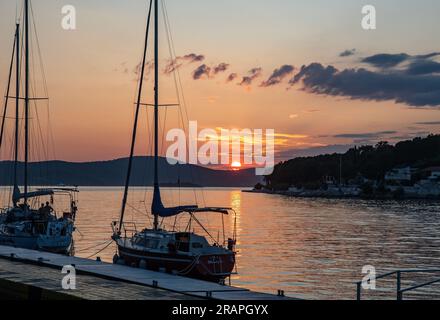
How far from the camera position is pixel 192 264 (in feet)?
122

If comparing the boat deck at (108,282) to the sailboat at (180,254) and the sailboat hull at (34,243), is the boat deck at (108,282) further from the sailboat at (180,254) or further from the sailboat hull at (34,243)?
the sailboat hull at (34,243)

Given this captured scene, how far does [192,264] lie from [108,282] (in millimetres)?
11746

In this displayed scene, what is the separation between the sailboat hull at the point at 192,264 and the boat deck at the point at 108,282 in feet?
15.4

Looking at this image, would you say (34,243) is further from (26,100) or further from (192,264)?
(192,264)

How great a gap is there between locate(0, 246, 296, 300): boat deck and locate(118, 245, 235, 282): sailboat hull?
4692 millimetres

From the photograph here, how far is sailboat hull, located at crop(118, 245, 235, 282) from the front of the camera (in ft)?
122

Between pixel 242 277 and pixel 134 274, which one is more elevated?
pixel 134 274

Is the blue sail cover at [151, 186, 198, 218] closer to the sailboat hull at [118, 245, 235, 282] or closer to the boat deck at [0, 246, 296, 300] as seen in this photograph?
the sailboat hull at [118, 245, 235, 282]

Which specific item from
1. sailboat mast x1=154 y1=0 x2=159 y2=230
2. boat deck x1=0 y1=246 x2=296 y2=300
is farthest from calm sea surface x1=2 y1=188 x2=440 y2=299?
boat deck x1=0 y1=246 x2=296 y2=300

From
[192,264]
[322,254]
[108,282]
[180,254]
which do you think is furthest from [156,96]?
[322,254]
